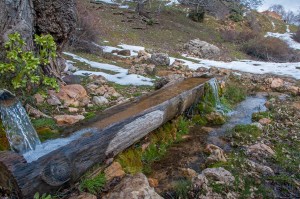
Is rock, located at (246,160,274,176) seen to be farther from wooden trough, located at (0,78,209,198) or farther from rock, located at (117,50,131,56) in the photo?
rock, located at (117,50,131,56)

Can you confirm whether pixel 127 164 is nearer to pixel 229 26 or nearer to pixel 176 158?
pixel 176 158

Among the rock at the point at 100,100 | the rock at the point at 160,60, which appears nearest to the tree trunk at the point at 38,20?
the rock at the point at 100,100

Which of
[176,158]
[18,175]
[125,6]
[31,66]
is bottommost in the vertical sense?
[176,158]

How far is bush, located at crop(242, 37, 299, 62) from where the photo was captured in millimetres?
16750

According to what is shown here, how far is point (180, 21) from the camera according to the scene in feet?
74.0

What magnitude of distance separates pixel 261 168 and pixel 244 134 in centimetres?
127

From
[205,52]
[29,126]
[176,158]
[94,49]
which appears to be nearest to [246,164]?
[176,158]

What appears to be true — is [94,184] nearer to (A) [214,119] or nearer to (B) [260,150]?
(B) [260,150]

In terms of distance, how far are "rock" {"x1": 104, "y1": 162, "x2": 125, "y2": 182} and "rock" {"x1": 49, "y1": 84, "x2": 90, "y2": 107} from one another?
2062 millimetres

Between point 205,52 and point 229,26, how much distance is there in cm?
1092

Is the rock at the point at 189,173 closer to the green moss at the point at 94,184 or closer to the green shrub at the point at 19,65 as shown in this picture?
the green moss at the point at 94,184

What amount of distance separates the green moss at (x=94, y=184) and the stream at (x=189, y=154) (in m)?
0.70

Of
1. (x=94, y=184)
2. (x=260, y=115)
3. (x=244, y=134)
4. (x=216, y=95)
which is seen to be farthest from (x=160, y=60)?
(x=94, y=184)

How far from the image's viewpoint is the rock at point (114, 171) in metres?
3.20
